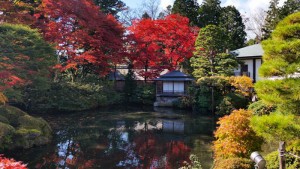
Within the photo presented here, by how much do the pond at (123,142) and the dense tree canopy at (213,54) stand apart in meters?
5.23

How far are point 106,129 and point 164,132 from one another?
10.5 feet

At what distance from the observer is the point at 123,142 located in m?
11.6

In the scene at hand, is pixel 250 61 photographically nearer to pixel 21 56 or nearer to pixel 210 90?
pixel 210 90

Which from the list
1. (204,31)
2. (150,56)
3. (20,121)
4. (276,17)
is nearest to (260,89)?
(20,121)

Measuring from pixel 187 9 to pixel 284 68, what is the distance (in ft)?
98.0

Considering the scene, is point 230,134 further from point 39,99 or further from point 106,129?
point 39,99

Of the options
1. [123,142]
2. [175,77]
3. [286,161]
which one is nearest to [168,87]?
[175,77]

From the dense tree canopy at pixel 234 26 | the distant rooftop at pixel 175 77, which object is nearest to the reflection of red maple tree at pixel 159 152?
the distant rooftop at pixel 175 77

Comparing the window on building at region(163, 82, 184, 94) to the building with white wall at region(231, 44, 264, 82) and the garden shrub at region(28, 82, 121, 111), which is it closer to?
the building with white wall at region(231, 44, 264, 82)

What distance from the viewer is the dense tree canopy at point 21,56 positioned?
455 inches

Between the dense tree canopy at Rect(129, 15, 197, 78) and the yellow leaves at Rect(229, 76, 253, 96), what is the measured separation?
7153mm

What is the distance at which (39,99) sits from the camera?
18.8m

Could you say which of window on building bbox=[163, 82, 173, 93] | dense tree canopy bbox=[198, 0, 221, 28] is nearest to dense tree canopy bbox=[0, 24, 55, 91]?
window on building bbox=[163, 82, 173, 93]

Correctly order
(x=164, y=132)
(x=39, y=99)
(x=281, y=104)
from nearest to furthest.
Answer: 1. (x=281, y=104)
2. (x=164, y=132)
3. (x=39, y=99)
